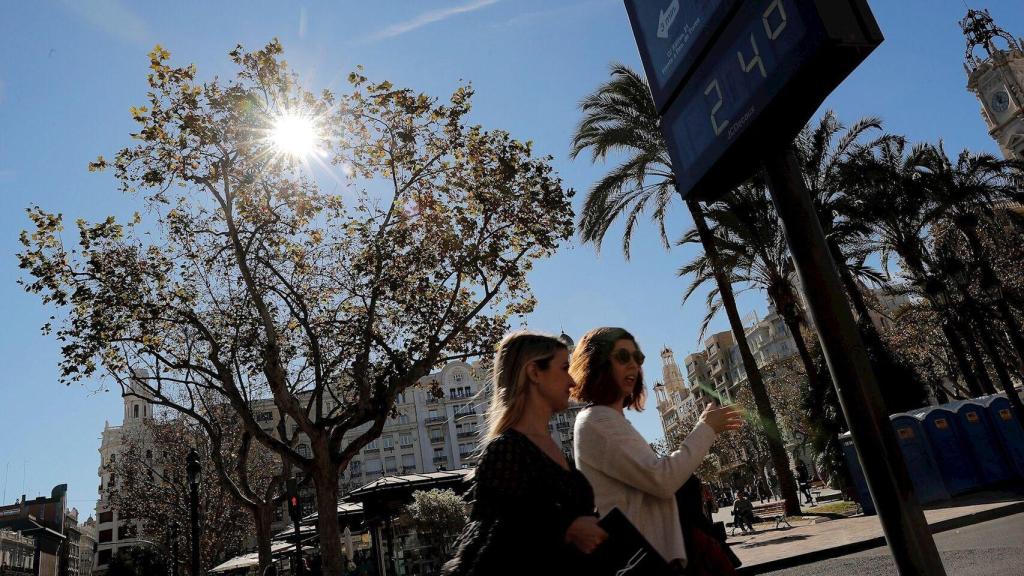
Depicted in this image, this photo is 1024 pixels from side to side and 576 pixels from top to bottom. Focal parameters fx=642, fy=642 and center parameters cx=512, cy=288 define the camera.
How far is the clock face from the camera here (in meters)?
75.1

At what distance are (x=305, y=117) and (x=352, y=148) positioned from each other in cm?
113

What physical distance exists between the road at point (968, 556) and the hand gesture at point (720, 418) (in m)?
4.78

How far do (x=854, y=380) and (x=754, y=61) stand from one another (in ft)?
4.85

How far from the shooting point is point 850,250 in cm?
2056

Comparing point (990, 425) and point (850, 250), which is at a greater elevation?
point (850, 250)

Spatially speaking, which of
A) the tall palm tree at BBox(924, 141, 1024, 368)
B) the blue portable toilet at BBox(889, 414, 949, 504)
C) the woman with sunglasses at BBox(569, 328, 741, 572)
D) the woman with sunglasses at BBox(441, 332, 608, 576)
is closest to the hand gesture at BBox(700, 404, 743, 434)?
the woman with sunglasses at BBox(569, 328, 741, 572)

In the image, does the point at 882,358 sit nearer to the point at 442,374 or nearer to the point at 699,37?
the point at 699,37

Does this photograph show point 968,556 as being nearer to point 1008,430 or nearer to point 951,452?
point 951,452

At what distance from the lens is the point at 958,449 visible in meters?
13.8

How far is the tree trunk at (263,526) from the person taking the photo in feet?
59.8

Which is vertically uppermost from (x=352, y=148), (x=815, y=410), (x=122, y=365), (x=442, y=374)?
(x=442, y=374)

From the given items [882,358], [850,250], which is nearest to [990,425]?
[882,358]

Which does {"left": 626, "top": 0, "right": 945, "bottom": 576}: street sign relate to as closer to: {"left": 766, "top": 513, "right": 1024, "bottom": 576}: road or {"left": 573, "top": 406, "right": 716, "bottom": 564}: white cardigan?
{"left": 573, "top": 406, "right": 716, "bottom": 564}: white cardigan

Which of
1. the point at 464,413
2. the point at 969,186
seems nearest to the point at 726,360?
the point at 464,413
